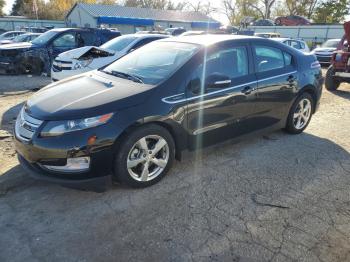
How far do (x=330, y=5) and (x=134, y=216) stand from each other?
52565mm

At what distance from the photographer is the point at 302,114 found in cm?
533

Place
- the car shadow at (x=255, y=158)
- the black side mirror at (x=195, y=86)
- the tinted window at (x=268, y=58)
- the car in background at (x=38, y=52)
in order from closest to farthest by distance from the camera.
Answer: the black side mirror at (x=195, y=86)
the car shadow at (x=255, y=158)
the tinted window at (x=268, y=58)
the car in background at (x=38, y=52)

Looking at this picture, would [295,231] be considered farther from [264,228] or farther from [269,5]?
[269,5]

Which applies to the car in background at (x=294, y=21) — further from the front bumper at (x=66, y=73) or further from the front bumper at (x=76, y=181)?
the front bumper at (x=76, y=181)

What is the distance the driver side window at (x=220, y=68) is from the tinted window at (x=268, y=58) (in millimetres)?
255

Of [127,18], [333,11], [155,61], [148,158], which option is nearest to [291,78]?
[155,61]

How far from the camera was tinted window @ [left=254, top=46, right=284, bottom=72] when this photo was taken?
4454mm

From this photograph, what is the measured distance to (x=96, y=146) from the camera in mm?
3129

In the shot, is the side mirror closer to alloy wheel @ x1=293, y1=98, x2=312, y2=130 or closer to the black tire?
alloy wheel @ x1=293, y1=98, x2=312, y2=130

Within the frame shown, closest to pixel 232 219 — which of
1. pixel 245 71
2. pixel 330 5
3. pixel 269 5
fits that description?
pixel 245 71

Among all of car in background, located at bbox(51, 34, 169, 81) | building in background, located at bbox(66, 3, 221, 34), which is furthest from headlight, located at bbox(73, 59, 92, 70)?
building in background, located at bbox(66, 3, 221, 34)

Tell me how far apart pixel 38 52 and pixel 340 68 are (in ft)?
31.2

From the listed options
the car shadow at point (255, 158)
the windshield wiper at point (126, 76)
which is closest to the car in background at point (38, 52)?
the windshield wiper at point (126, 76)

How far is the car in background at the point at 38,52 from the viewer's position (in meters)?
10.9
